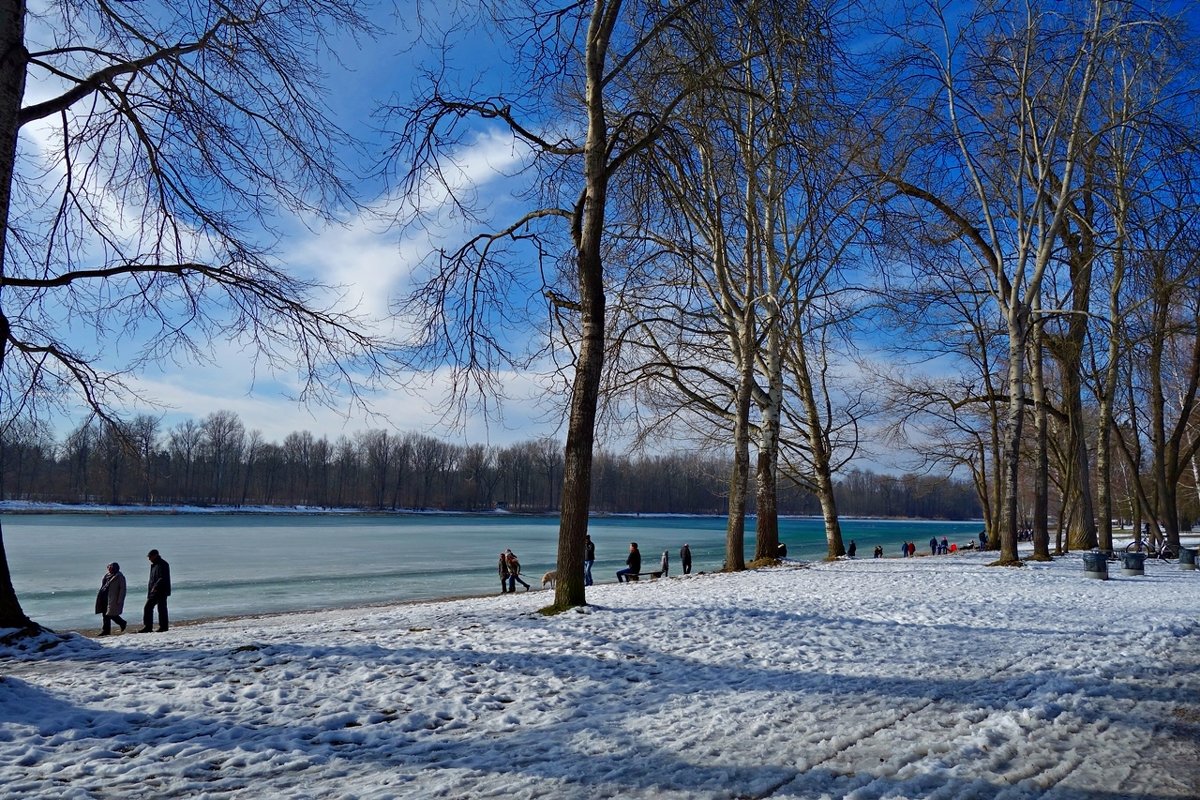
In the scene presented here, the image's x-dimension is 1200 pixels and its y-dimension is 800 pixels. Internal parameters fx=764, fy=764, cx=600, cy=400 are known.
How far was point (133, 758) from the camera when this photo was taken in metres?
4.01

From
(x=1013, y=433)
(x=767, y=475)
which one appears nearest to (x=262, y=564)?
(x=767, y=475)

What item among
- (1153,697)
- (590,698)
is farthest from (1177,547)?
(590,698)

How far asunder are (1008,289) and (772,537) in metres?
7.94

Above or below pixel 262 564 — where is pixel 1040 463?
above

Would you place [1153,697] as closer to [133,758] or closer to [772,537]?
[133,758]

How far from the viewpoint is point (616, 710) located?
16.7 ft

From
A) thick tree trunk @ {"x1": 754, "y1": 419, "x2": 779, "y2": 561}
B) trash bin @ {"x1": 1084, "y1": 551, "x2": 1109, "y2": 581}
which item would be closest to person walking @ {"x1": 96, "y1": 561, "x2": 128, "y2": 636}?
thick tree trunk @ {"x1": 754, "y1": 419, "x2": 779, "y2": 561}

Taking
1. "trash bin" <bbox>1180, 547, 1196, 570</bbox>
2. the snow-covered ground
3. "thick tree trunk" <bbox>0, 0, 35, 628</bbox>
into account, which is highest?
"thick tree trunk" <bbox>0, 0, 35, 628</bbox>

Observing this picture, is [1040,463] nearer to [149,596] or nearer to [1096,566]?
[1096,566]

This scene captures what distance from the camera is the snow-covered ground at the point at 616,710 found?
12.6 ft

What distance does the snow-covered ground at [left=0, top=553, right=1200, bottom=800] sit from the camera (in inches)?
152

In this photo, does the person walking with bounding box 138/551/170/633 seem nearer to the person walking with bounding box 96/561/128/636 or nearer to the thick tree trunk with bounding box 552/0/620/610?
the person walking with bounding box 96/561/128/636

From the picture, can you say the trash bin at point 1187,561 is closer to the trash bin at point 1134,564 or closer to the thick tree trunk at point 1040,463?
the thick tree trunk at point 1040,463

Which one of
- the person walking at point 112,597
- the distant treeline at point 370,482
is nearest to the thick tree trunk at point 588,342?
the person walking at point 112,597
